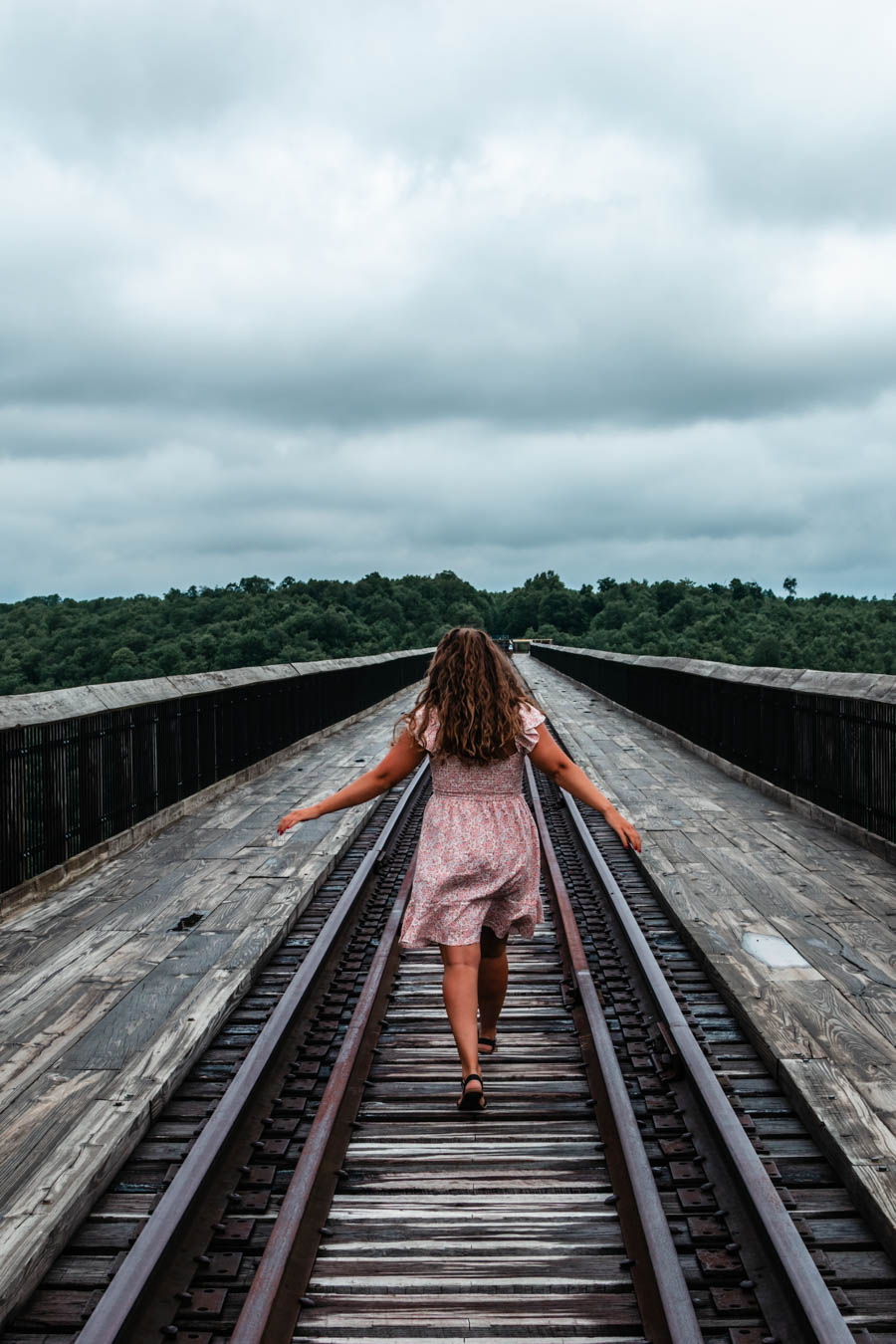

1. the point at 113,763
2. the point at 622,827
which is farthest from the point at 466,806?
the point at 113,763

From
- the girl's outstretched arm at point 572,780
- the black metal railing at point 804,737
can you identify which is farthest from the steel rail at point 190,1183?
the black metal railing at point 804,737

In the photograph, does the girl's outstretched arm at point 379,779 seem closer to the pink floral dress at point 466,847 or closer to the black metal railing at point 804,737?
the pink floral dress at point 466,847

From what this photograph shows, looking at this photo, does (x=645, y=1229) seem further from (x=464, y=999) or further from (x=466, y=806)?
(x=466, y=806)

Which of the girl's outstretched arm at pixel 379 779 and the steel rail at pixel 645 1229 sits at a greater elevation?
the girl's outstretched arm at pixel 379 779

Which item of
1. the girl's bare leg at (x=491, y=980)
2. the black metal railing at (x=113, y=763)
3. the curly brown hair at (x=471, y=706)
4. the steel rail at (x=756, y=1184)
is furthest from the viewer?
the black metal railing at (x=113, y=763)

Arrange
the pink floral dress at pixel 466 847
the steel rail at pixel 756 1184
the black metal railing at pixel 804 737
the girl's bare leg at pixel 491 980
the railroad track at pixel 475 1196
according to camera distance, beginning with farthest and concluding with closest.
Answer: the black metal railing at pixel 804 737, the girl's bare leg at pixel 491 980, the pink floral dress at pixel 466 847, the railroad track at pixel 475 1196, the steel rail at pixel 756 1184

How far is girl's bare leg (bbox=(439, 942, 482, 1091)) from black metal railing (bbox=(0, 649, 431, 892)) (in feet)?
14.5

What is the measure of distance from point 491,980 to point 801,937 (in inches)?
112

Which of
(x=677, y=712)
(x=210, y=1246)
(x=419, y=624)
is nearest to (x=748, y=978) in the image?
(x=210, y=1246)

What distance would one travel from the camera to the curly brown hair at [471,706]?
157 inches

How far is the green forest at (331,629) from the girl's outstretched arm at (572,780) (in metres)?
58.9

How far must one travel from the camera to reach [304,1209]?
3.34 m

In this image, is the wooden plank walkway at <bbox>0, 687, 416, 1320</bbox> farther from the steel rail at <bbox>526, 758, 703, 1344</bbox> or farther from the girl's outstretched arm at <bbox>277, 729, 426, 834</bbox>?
the steel rail at <bbox>526, 758, 703, 1344</bbox>

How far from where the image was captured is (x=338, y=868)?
8852 millimetres
